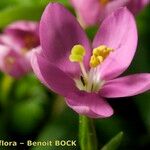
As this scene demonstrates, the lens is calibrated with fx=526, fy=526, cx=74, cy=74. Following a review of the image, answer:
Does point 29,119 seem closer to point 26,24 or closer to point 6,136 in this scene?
point 6,136

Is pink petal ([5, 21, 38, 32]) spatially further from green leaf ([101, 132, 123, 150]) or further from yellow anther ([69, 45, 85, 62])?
green leaf ([101, 132, 123, 150])

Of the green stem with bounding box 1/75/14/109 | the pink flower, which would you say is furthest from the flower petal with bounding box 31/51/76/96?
the green stem with bounding box 1/75/14/109

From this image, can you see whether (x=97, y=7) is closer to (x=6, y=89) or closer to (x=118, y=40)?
(x=118, y=40)

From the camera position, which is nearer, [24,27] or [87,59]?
[87,59]

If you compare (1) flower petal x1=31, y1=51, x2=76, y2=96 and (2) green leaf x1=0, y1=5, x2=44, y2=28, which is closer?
(1) flower petal x1=31, y1=51, x2=76, y2=96

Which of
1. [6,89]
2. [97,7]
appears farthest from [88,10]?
[6,89]

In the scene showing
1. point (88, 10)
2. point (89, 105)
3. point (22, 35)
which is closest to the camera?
point (89, 105)
